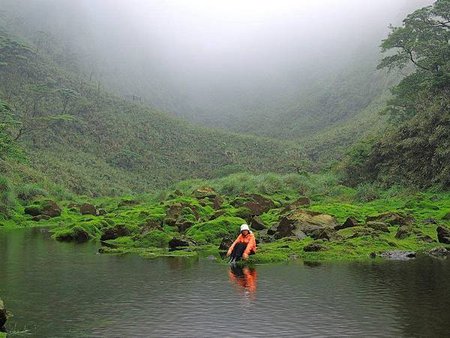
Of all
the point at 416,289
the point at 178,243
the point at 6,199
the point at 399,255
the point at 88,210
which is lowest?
the point at 416,289

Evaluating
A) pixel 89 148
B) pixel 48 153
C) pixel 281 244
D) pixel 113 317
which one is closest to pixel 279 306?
pixel 113 317

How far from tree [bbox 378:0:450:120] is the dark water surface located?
37869mm

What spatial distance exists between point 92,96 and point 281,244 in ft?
356

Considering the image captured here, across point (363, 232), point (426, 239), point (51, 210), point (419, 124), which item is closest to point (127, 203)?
point (51, 210)

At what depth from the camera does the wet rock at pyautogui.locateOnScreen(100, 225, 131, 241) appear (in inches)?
1298

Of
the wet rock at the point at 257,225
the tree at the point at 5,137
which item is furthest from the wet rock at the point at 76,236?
the tree at the point at 5,137

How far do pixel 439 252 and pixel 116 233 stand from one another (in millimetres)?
18283

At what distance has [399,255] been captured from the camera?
78.1 feet

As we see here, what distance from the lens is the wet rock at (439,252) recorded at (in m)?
23.8

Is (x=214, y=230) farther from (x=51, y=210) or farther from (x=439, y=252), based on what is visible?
(x=51, y=210)

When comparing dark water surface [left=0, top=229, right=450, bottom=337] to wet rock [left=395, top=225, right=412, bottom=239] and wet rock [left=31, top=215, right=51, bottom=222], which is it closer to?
wet rock [left=395, top=225, right=412, bottom=239]

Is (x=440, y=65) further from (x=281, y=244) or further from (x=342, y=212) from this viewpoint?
(x=281, y=244)

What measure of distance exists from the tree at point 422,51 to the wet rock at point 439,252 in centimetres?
3307

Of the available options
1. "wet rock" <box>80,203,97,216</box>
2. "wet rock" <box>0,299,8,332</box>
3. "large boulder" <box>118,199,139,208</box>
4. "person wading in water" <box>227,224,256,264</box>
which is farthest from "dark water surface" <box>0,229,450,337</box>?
"large boulder" <box>118,199,139,208</box>
